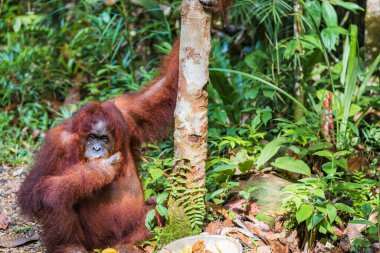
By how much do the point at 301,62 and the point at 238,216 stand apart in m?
1.79

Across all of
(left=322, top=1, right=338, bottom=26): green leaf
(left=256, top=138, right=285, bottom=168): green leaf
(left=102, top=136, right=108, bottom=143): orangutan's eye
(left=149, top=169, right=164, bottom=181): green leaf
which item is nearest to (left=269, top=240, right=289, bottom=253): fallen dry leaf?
(left=256, top=138, right=285, bottom=168): green leaf

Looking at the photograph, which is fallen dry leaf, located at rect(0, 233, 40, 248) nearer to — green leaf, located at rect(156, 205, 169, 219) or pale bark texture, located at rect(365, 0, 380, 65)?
green leaf, located at rect(156, 205, 169, 219)

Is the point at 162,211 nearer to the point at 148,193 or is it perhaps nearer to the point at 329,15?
the point at 148,193

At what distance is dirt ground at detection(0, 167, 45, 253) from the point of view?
372 centimetres

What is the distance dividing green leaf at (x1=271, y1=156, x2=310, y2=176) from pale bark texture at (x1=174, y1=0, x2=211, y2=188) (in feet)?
2.40

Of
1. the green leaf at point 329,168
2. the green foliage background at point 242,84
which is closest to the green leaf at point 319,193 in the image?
the green foliage background at point 242,84

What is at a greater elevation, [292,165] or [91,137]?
[91,137]

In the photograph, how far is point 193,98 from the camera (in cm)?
326

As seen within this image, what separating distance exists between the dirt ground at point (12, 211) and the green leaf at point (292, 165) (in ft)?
5.54

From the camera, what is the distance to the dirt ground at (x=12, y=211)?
3715mm

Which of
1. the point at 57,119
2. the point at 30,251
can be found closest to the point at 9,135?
the point at 57,119

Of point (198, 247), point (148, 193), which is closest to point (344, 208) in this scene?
point (198, 247)

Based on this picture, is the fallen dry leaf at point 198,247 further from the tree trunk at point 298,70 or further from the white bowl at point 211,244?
the tree trunk at point 298,70

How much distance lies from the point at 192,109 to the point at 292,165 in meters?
0.97
